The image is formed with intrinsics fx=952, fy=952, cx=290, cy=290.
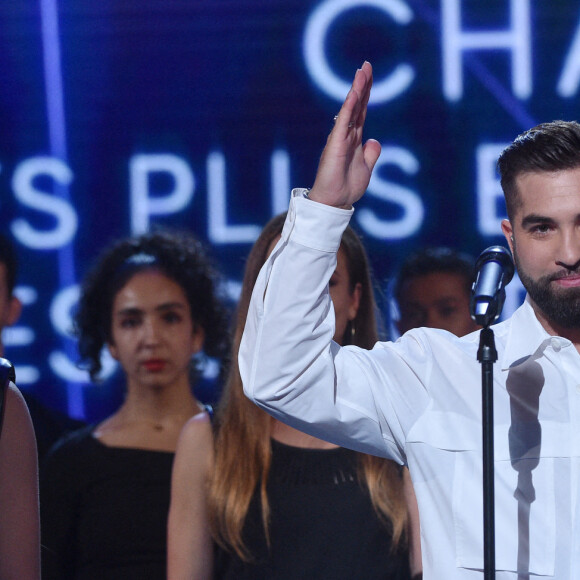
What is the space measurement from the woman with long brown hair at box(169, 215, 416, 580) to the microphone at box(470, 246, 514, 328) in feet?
3.35

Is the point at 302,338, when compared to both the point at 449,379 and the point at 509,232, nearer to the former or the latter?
the point at 449,379

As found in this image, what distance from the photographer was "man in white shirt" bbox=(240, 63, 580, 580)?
164cm

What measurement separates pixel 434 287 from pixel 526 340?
1.87 meters

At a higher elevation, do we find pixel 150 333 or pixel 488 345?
pixel 488 345

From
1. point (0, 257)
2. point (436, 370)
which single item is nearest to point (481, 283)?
point (436, 370)

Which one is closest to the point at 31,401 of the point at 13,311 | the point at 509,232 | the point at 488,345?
the point at 13,311

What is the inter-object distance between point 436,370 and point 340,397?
0.22 meters

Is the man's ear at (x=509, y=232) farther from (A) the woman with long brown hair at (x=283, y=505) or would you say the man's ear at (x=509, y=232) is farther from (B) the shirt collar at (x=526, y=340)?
(A) the woman with long brown hair at (x=283, y=505)

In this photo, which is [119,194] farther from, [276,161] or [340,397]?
[340,397]

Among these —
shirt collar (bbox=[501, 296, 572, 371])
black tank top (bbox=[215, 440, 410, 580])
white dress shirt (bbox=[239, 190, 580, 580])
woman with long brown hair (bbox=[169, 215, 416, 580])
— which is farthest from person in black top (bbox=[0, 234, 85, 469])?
shirt collar (bbox=[501, 296, 572, 371])

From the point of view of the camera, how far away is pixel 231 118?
→ 3.94m

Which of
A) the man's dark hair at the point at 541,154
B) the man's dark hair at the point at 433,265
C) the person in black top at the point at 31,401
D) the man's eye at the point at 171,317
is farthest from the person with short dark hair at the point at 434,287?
the man's dark hair at the point at 541,154

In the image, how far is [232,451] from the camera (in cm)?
250

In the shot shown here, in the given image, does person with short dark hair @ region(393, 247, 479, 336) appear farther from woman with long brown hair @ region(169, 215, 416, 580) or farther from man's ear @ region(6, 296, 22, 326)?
man's ear @ region(6, 296, 22, 326)
